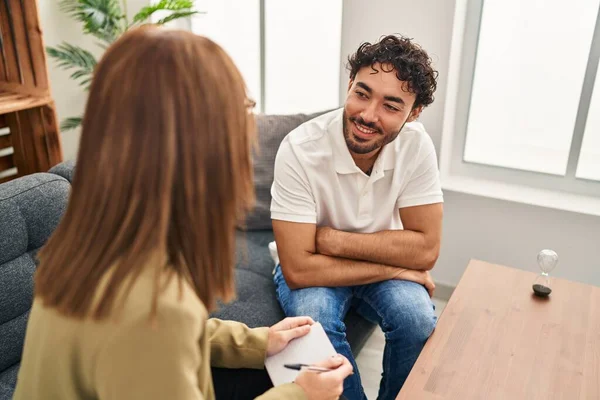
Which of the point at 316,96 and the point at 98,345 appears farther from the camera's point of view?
the point at 316,96

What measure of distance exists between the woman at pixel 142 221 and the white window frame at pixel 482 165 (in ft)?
5.31

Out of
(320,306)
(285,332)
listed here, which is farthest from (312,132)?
(285,332)

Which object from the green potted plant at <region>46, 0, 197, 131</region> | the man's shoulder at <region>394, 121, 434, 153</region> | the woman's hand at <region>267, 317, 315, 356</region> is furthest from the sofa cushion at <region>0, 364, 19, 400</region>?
the green potted plant at <region>46, 0, 197, 131</region>

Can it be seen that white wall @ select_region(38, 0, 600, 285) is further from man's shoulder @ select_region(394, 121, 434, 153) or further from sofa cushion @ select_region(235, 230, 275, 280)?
sofa cushion @ select_region(235, 230, 275, 280)

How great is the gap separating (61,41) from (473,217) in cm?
221

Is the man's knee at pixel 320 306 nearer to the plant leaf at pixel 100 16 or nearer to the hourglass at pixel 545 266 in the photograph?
the hourglass at pixel 545 266

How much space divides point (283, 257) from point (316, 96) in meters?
1.42

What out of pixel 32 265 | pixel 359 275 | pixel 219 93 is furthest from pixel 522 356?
pixel 32 265

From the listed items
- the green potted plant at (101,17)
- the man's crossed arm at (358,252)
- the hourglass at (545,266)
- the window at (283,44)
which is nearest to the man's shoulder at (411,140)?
the man's crossed arm at (358,252)

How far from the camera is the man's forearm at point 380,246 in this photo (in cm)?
155

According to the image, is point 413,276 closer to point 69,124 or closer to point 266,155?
point 266,155

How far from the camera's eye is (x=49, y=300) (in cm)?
72

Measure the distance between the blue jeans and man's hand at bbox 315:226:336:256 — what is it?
107 millimetres

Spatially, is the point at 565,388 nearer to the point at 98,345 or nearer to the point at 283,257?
the point at 283,257
